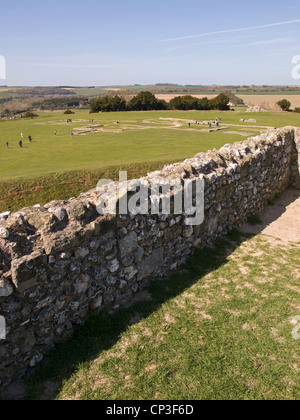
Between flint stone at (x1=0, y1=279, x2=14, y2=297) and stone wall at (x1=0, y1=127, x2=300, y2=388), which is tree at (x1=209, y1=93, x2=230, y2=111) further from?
flint stone at (x1=0, y1=279, x2=14, y2=297)

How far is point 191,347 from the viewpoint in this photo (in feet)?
15.2

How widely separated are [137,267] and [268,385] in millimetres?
2778

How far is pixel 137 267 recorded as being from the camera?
19.1 ft

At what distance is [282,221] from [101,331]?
715 cm

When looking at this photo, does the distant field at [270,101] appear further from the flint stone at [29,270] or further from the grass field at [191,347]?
the flint stone at [29,270]

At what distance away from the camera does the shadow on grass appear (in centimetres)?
408

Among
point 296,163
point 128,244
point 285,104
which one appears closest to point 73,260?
point 128,244

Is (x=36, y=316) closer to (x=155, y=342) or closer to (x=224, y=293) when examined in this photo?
(x=155, y=342)

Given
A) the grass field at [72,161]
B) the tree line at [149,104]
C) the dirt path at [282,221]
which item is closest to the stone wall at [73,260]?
the dirt path at [282,221]

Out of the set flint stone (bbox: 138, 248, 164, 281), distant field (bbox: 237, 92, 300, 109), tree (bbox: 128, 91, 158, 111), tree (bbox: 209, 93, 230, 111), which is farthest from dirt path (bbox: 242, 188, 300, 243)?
distant field (bbox: 237, 92, 300, 109)

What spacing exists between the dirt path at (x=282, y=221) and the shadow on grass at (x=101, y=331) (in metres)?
2.39

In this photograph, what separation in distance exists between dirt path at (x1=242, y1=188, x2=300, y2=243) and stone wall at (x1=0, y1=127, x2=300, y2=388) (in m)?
2.32
